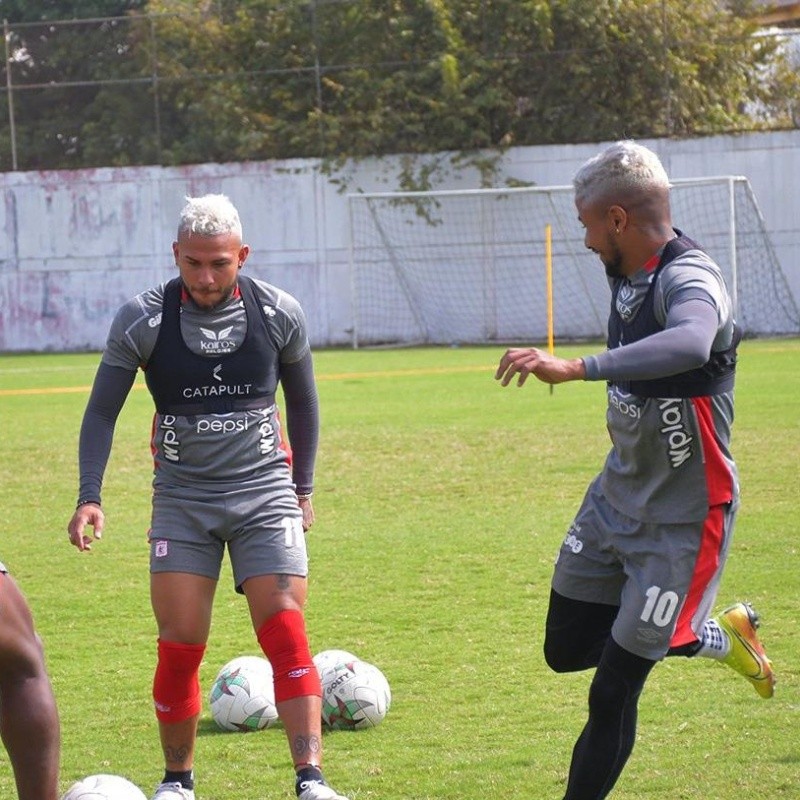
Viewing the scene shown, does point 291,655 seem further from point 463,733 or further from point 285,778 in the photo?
point 463,733

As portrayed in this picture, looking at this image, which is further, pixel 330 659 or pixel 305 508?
pixel 330 659

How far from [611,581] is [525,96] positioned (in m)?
25.2

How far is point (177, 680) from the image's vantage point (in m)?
4.86

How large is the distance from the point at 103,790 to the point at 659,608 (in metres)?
1.68

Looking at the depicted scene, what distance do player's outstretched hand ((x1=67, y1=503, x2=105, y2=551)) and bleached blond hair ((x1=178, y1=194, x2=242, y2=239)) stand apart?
0.95m

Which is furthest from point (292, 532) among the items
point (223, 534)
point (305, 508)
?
point (305, 508)

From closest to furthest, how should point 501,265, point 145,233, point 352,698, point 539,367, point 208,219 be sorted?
1. point 539,367
2. point 208,219
3. point 352,698
4. point 501,265
5. point 145,233

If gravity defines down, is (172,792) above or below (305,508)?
below

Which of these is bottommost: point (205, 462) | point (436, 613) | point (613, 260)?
point (436, 613)

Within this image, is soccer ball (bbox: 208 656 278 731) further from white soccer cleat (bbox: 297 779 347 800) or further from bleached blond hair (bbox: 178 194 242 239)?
bleached blond hair (bbox: 178 194 242 239)

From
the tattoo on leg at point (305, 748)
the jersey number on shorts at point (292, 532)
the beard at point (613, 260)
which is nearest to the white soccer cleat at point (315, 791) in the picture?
the tattoo on leg at point (305, 748)

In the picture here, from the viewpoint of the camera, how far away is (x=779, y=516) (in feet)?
31.9

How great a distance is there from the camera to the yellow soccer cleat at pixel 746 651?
17.3ft

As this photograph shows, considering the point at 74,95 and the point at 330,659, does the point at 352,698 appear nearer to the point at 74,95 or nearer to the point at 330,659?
the point at 330,659
